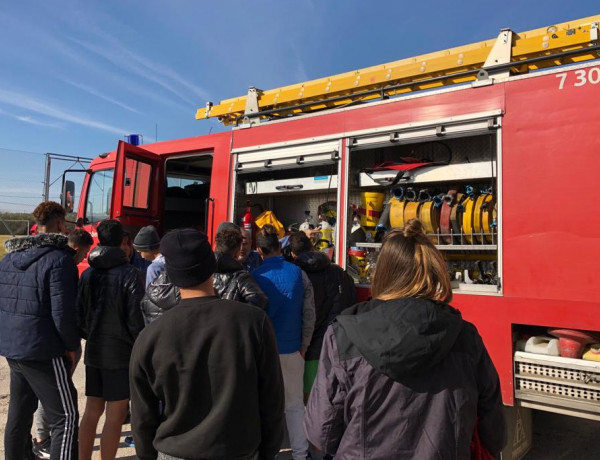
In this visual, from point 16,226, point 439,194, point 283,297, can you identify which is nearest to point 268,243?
point 283,297

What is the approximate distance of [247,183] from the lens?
512 cm

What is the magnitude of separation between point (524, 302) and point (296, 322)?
151 cm

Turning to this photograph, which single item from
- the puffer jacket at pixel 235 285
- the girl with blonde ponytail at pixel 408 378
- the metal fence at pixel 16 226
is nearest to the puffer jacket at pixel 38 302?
the puffer jacket at pixel 235 285

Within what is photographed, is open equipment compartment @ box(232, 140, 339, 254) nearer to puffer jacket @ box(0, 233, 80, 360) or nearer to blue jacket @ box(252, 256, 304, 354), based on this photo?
blue jacket @ box(252, 256, 304, 354)

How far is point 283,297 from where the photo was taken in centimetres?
319

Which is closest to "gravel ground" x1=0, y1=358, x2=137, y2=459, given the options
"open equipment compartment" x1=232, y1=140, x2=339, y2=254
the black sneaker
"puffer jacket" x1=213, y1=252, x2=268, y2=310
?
the black sneaker

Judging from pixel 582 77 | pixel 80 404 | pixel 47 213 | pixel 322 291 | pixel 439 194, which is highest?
pixel 582 77

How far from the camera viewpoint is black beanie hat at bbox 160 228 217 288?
165cm

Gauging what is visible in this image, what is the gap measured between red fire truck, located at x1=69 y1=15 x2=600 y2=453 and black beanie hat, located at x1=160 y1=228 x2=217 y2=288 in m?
2.22

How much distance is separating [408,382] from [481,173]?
103 inches

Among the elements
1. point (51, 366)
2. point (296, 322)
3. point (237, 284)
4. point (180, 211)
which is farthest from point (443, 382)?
point (180, 211)

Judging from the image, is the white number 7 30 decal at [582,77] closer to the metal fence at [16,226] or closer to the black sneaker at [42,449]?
the black sneaker at [42,449]

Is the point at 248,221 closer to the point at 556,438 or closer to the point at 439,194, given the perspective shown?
the point at 439,194

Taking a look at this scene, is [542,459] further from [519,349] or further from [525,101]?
[525,101]
